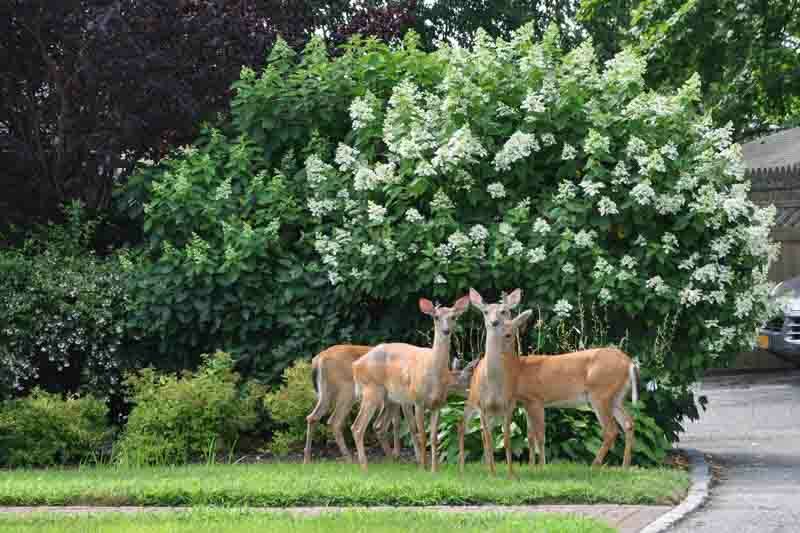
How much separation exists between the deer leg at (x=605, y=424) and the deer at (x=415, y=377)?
1223 mm

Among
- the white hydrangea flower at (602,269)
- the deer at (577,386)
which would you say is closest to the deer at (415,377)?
the deer at (577,386)

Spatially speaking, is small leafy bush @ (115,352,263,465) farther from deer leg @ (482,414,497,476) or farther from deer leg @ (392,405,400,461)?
deer leg @ (482,414,497,476)

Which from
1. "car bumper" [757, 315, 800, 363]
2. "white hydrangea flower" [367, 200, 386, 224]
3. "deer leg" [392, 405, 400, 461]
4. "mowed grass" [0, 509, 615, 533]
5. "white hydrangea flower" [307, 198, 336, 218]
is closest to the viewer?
"mowed grass" [0, 509, 615, 533]

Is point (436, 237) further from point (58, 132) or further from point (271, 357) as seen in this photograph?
point (58, 132)

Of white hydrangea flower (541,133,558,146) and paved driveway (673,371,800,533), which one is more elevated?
white hydrangea flower (541,133,558,146)

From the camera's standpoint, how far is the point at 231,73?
57.9 feet

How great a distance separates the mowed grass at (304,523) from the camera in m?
8.60

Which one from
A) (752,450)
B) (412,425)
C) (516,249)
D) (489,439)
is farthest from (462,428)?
(752,450)

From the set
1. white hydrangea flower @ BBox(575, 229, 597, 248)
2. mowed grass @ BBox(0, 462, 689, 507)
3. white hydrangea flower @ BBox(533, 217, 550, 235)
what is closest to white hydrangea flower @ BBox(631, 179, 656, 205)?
white hydrangea flower @ BBox(575, 229, 597, 248)

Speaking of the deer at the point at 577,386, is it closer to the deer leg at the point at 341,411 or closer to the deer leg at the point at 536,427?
the deer leg at the point at 536,427

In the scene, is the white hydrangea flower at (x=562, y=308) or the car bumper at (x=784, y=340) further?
the car bumper at (x=784, y=340)

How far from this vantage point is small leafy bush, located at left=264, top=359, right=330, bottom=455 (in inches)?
534

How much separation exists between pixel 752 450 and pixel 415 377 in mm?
4350

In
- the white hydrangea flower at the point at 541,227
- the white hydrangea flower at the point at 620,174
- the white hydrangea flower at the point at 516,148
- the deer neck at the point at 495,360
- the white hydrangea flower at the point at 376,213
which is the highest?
the white hydrangea flower at the point at 516,148
